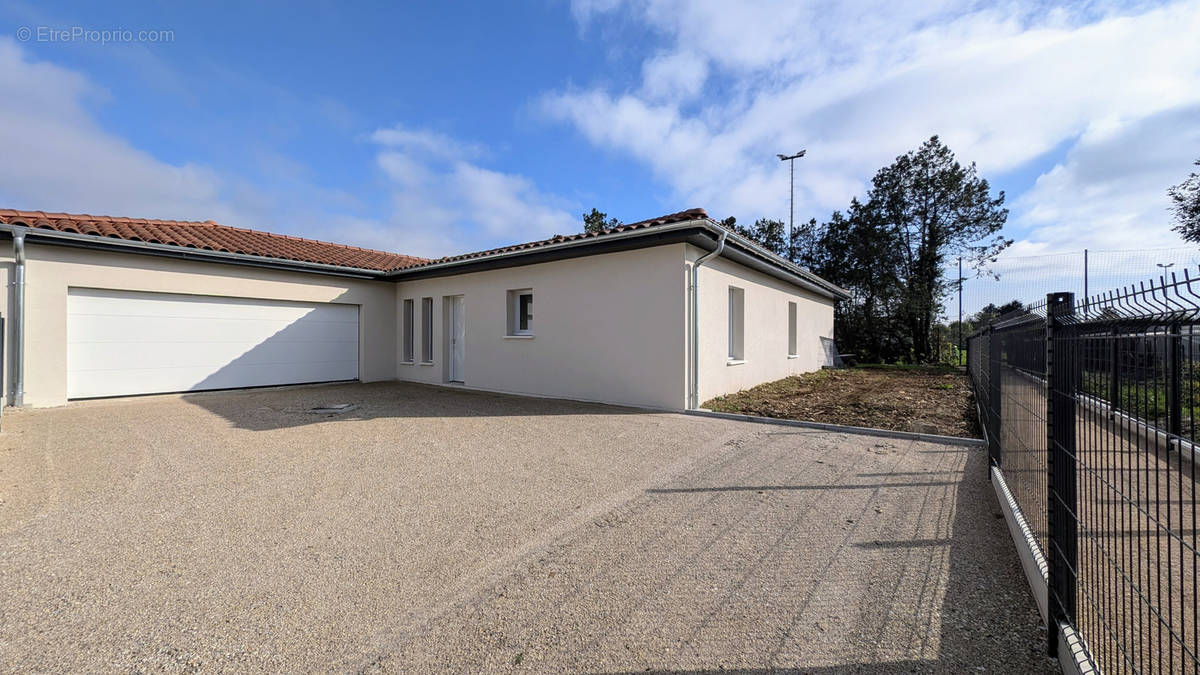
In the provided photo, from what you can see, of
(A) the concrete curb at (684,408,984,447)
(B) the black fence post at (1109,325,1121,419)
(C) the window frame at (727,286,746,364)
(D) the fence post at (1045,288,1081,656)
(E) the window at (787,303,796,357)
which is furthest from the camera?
(E) the window at (787,303,796,357)

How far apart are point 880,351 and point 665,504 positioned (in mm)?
19627

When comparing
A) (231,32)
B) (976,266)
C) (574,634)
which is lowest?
(574,634)

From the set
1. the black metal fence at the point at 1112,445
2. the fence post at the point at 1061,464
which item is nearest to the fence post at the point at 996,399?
the black metal fence at the point at 1112,445

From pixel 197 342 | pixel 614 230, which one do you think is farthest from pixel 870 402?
pixel 197 342

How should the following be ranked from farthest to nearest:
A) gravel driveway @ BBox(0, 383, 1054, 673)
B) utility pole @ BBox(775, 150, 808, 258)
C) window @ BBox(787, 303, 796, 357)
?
utility pole @ BBox(775, 150, 808, 258) < window @ BBox(787, 303, 796, 357) < gravel driveway @ BBox(0, 383, 1054, 673)

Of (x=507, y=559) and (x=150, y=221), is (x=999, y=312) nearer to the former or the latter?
(x=507, y=559)

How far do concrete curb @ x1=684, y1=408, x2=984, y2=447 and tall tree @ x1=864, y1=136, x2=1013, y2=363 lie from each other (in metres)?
15.3

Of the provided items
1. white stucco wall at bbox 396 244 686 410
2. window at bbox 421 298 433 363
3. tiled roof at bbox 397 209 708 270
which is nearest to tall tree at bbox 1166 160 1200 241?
tiled roof at bbox 397 209 708 270

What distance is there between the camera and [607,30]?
9.00m

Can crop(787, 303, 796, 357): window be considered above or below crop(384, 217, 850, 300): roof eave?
below

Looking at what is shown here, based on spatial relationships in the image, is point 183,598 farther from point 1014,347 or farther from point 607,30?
point 607,30

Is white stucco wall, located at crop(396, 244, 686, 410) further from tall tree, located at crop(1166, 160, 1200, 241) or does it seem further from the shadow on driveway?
tall tree, located at crop(1166, 160, 1200, 241)

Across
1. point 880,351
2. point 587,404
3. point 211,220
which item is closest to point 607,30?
point 587,404

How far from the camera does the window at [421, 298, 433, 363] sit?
40.2 ft
